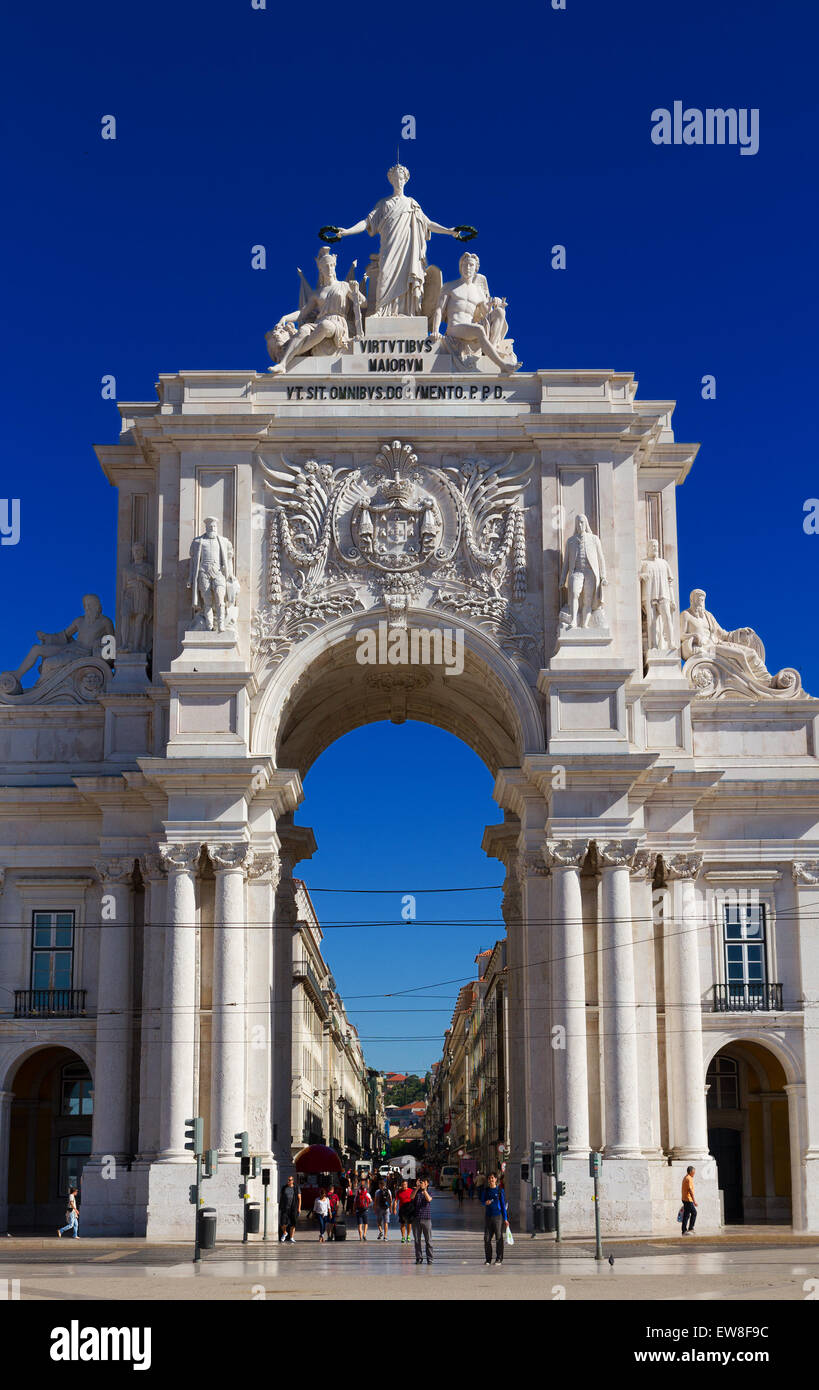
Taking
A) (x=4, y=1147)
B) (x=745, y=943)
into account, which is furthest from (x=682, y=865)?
(x=4, y=1147)

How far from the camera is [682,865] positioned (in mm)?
46719

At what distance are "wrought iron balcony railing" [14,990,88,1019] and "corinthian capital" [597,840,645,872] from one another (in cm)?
1417

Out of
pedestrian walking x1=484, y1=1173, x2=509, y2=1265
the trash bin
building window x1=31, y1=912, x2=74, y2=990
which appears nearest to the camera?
pedestrian walking x1=484, y1=1173, x2=509, y2=1265

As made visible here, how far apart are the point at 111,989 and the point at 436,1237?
415 inches

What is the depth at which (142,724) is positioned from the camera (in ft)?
156

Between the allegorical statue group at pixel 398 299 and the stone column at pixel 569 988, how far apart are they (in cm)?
1387

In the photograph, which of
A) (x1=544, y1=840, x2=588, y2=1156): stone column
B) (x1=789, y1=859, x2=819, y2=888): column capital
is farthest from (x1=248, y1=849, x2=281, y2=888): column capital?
(x1=789, y1=859, x2=819, y2=888): column capital

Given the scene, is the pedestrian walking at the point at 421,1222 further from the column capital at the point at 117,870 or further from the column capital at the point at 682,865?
the column capital at the point at 117,870

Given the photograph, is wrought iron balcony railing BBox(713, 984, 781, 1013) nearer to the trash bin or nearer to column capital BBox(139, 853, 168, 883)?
column capital BBox(139, 853, 168, 883)

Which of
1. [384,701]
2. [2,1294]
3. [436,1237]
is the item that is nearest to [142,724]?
[384,701]

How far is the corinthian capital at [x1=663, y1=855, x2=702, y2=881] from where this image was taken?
153ft

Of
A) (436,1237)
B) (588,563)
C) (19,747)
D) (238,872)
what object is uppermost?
(588,563)
